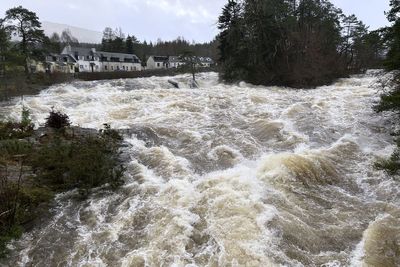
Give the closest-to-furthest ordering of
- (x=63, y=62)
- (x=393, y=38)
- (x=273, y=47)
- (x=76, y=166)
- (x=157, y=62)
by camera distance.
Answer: (x=76, y=166) → (x=393, y=38) → (x=273, y=47) → (x=63, y=62) → (x=157, y=62)

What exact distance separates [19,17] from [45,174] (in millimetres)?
30734

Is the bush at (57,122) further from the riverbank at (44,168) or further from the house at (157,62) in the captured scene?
the house at (157,62)

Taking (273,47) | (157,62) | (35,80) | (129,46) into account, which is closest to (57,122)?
(35,80)

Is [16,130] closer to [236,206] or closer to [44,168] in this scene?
[44,168]

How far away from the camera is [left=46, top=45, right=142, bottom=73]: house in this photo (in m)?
66.6

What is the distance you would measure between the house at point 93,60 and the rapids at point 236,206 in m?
57.0

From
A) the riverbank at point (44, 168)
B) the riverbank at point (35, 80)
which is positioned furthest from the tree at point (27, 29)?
the riverbank at point (44, 168)

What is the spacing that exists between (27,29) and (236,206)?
1374 inches

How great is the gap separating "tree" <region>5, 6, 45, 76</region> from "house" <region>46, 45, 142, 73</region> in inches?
1066

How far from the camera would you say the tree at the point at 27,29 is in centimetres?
3409

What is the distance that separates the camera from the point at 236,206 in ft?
25.3

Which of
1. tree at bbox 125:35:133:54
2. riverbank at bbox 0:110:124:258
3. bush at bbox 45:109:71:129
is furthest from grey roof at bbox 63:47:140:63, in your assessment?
riverbank at bbox 0:110:124:258

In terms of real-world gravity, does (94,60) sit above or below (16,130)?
above

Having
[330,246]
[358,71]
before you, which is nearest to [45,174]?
[330,246]
